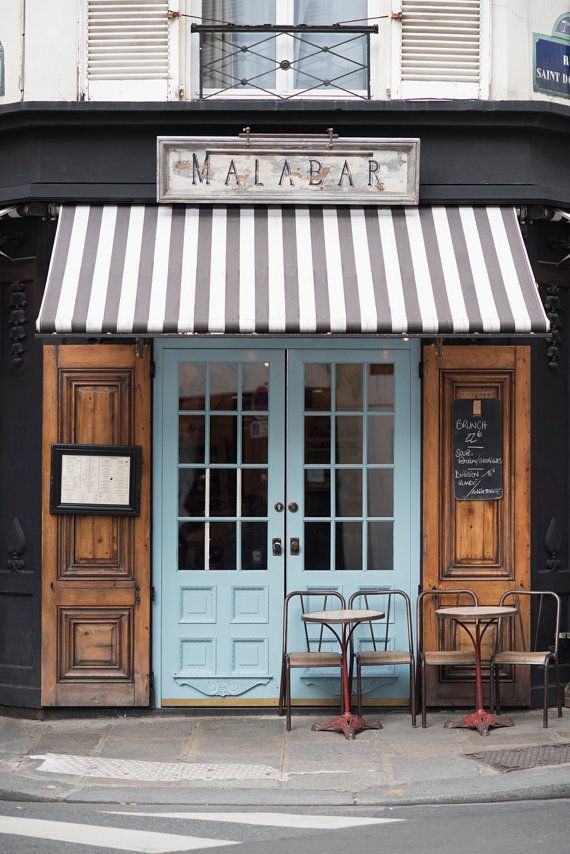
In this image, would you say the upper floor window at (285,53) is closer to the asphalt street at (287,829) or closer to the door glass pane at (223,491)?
the door glass pane at (223,491)

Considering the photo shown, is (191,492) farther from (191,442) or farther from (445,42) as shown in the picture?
(445,42)

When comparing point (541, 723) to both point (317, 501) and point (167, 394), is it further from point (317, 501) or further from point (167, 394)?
point (167, 394)

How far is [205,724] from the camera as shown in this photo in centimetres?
896

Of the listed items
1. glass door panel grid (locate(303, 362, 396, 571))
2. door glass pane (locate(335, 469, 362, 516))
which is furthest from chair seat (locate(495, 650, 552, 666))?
door glass pane (locate(335, 469, 362, 516))

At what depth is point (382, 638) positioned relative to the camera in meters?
9.22

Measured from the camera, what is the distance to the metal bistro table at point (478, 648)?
333 inches

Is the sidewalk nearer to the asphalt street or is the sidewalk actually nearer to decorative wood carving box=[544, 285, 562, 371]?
the asphalt street

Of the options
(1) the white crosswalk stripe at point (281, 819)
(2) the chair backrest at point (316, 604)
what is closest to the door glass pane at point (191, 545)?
(2) the chair backrest at point (316, 604)

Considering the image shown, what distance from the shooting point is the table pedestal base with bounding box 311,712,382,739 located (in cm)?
848

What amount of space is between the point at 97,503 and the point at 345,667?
2.25 m

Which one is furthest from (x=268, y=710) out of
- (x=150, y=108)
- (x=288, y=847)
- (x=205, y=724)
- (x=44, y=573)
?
(x=150, y=108)

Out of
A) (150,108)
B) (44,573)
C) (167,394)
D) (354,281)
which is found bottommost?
(44,573)

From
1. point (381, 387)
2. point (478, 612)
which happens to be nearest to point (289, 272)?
point (381, 387)

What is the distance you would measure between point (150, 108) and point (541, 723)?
5434mm
